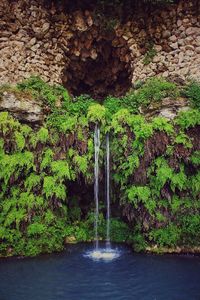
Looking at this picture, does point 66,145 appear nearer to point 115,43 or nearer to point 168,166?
point 168,166

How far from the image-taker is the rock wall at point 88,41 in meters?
10.7

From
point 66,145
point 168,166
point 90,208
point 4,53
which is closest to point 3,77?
point 4,53

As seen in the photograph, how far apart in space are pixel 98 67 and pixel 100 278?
8320 mm

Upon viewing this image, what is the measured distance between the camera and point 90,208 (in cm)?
1041

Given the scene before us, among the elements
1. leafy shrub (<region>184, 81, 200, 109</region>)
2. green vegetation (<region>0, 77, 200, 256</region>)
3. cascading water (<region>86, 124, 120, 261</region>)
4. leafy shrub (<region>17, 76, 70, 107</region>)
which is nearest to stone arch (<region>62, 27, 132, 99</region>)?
leafy shrub (<region>17, 76, 70, 107</region>)

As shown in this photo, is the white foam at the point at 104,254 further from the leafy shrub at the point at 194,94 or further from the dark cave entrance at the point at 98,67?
the dark cave entrance at the point at 98,67

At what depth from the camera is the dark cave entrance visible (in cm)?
1168

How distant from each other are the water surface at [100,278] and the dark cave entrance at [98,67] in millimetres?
6647

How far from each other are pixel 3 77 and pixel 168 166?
5.81 meters

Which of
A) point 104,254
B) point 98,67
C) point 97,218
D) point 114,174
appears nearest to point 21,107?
point 114,174

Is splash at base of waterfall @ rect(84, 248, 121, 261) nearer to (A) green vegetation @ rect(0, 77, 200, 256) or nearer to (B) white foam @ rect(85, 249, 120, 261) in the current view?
(B) white foam @ rect(85, 249, 120, 261)

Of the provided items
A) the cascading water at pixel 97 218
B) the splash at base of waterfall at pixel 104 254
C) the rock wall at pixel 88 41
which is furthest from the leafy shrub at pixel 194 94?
the splash at base of waterfall at pixel 104 254

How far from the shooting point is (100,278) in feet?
22.7

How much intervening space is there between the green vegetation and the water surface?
2.01 feet
